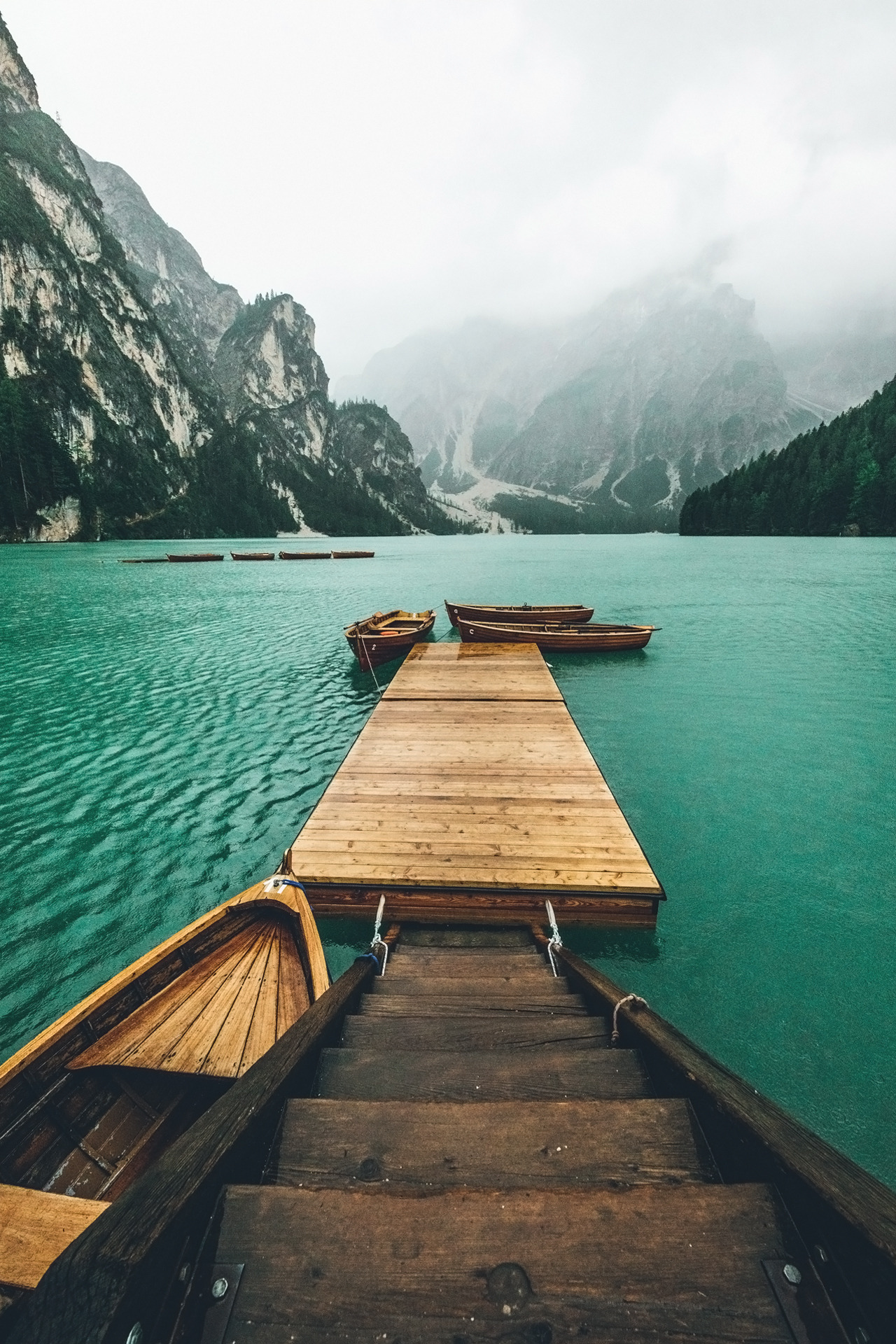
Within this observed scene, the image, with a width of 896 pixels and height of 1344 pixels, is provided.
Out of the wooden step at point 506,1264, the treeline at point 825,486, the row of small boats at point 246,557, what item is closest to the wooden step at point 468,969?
the wooden step at point 506,1264

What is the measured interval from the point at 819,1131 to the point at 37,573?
77895 mm

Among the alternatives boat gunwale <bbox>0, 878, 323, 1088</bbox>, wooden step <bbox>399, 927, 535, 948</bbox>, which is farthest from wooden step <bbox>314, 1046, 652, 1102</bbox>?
wooden step <bbox>399, 927, 535, 948</bbox>

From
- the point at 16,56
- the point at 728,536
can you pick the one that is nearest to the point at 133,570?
the point at 728,536

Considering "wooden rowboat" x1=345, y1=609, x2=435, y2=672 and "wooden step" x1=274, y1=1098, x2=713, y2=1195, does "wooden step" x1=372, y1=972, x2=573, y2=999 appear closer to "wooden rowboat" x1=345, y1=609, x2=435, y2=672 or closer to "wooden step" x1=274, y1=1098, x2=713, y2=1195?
"wooden step" x1=274, y1=1098, x2=713, y2=1195

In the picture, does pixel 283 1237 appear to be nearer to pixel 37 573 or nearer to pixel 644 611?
pixel 644 611

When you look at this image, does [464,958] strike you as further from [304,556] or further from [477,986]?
[304,556]

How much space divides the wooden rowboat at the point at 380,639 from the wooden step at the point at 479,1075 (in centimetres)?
1990

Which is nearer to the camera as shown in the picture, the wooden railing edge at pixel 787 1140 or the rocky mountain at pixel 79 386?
the wooden railing edge at pixel 787 1140

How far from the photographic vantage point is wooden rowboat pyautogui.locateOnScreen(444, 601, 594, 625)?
2973cm

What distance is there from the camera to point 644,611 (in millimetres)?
43188

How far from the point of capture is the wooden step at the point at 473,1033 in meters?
A: 4.52

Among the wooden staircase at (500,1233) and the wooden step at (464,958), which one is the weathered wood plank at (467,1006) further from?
the wooden staircase at (500,1233)

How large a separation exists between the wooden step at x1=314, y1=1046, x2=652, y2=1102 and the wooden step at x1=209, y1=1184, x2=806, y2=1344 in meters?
1.24

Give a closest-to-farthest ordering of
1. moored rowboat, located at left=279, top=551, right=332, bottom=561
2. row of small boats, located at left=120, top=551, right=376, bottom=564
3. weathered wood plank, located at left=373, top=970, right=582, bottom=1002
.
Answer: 1. weathered wood plank, located at left=373, top=970, right=582, bottom=1002
2. row of small boats, located at left=120, top=551, right=376, bottom=564
3. moored rowboat, located at left=279, top=551, right=332, bottom=561
